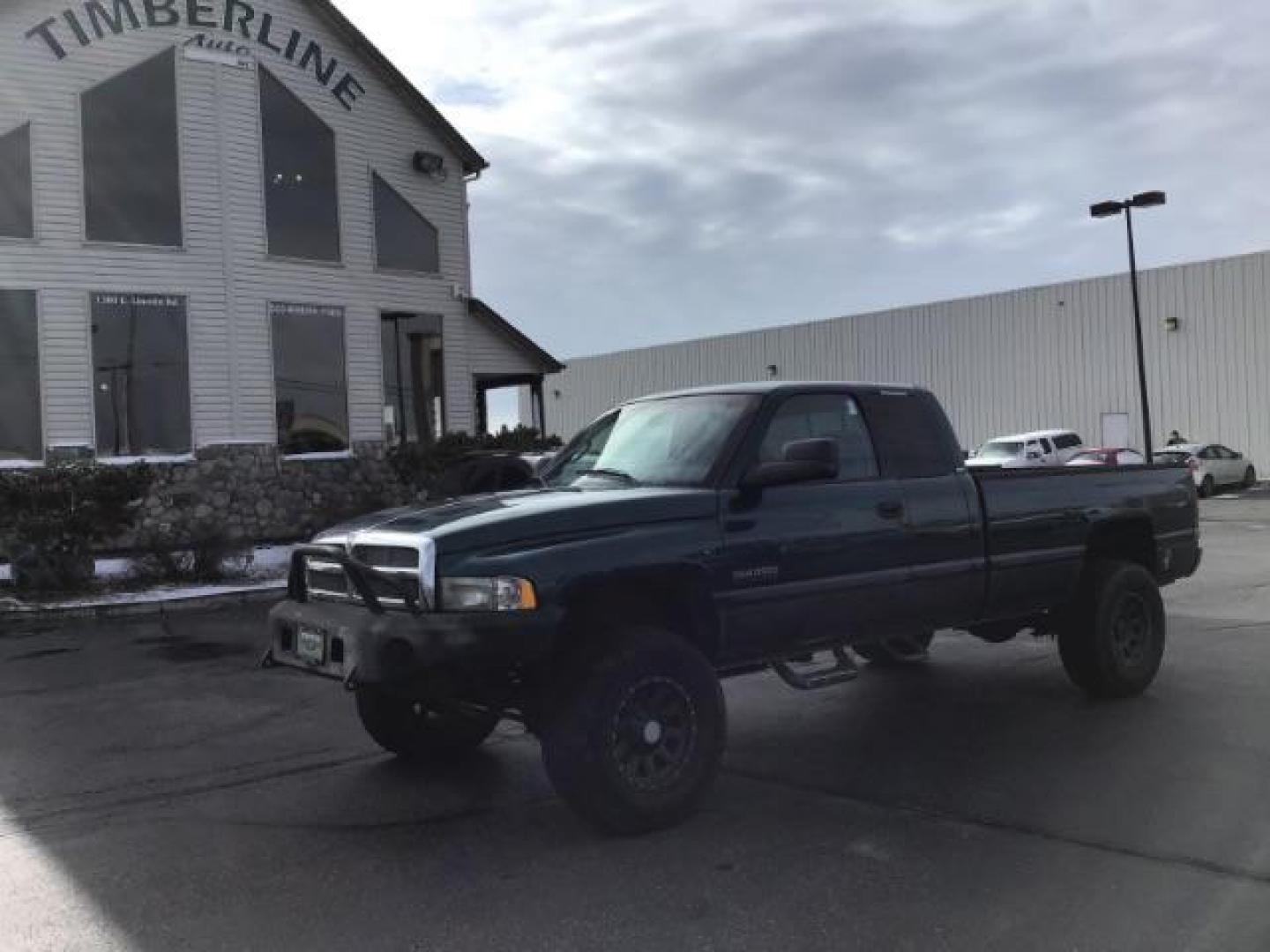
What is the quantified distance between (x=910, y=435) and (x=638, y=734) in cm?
245

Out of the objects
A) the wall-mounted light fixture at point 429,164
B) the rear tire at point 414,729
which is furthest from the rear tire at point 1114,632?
the wall-mounted light fixture at point 429,164

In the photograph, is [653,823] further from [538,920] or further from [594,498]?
[594,498]

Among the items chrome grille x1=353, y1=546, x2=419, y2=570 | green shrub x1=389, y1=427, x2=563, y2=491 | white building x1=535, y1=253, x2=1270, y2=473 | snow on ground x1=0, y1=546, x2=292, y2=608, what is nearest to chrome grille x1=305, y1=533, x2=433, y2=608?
chrome grille x1=353, y1=546, x2=419, y2=570

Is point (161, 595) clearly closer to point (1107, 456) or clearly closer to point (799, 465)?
point (799, 465)

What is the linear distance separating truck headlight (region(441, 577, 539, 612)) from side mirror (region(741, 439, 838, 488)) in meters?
1.24

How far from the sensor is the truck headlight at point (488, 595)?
4.64m

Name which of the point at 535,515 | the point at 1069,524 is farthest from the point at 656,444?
the point at 1069,524

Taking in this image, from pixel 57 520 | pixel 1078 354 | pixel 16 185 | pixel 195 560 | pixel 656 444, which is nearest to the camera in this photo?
pixel 656 444

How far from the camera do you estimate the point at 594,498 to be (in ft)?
16.6

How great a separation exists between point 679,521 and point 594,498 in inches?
15.3

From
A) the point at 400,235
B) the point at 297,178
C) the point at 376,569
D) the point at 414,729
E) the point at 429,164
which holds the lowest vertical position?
the point at 414,729

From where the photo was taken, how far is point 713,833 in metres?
4.89

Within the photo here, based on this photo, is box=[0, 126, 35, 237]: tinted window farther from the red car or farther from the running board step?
the red car

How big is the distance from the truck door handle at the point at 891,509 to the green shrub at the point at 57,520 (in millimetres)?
10568
